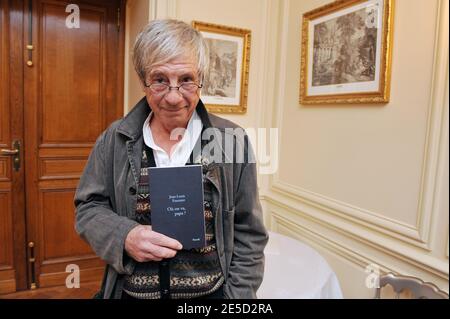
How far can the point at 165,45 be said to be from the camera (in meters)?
0.82

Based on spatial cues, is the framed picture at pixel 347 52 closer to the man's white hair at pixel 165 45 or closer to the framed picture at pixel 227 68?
the framed picture at pixel 227 68

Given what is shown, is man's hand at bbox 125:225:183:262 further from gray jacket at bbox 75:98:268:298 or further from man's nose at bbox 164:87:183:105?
man's nose at bbox 164:87:183:105

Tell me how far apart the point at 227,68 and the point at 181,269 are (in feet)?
5.76

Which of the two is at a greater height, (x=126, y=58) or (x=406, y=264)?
(x=126, y=58)

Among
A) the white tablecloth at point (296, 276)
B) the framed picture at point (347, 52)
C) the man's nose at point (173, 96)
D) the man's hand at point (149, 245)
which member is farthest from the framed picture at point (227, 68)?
the man's hand at point (149, 245)

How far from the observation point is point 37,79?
2.51m

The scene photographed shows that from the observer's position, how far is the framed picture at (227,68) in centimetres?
229

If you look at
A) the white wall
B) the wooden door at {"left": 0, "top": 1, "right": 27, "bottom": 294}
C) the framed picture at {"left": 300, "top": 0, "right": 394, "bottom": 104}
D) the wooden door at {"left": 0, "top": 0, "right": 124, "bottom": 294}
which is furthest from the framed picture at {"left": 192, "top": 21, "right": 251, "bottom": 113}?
the wooden door at {"left": 0, "top": 1, "right": 27, "bottom": 294}

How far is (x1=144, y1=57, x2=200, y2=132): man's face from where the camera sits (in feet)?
2.73

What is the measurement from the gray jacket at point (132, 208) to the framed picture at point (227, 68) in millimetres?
1418
